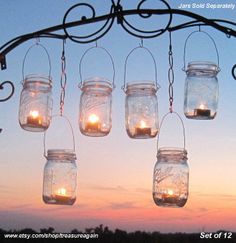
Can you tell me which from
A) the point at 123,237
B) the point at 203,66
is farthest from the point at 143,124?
the point at 123,237

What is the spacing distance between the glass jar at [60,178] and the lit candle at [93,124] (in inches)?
7.6

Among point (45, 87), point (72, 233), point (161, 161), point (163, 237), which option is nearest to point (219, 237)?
point (163, 237)

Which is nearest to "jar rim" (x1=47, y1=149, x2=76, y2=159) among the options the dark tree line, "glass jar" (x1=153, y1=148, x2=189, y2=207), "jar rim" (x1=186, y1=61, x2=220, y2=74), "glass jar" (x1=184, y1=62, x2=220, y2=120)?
"glass jar" (x1=153, y1=148, x2=189, y2=207)

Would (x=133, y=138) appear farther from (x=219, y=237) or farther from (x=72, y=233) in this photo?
(x=219, y=237)

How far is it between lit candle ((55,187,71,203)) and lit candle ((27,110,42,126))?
1.18ft

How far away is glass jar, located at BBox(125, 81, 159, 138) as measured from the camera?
A: 108 inches

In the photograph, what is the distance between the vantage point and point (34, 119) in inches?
109

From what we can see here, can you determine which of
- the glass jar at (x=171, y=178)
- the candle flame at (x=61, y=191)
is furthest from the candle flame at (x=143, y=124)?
the candle flame at (x=61, y=191)

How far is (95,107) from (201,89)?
0.57 meters

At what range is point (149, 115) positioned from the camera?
2.83 meters

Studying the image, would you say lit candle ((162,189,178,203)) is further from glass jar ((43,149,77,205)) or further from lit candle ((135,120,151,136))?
glass jar ((43,149,77,205))

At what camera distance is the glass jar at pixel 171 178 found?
264cm

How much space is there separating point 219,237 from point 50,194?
2685mm

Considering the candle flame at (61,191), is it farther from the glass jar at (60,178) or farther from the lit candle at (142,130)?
the lit candle at (142,130)
